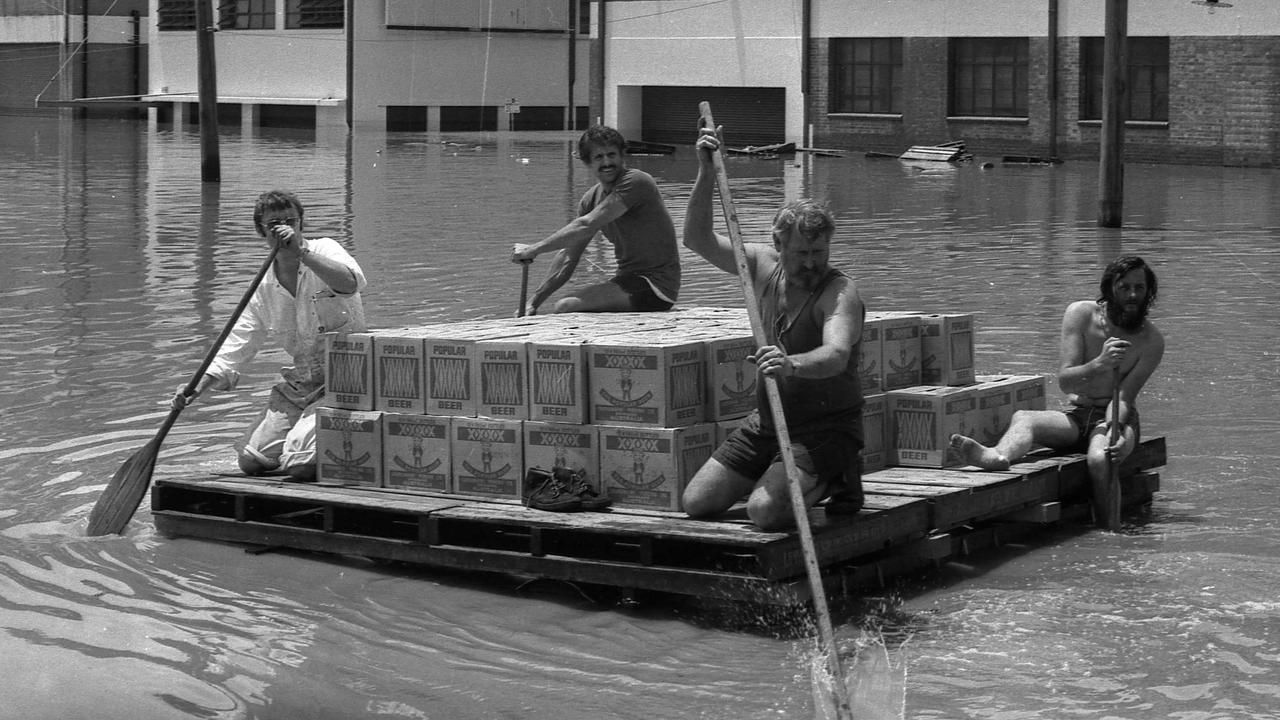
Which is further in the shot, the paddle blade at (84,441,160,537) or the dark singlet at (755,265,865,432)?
the paddle blade at (84,441,160,537)

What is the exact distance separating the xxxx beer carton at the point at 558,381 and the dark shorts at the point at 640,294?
233cm

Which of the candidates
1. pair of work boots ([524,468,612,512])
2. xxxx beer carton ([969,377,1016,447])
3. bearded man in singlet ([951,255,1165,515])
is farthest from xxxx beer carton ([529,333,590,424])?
bearded man in singlet ([951,255,1165,515])

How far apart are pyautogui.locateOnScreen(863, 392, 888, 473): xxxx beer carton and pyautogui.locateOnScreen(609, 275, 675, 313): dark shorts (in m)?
2.07

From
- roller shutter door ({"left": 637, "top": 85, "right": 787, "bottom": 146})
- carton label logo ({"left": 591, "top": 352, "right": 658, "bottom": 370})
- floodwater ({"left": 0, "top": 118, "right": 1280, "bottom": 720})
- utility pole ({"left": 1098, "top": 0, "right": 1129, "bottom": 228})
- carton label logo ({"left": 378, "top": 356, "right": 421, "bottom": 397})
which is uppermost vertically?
roller shutter door ({"left": 637, "top": 85, "right": 787, "bottom": 146})

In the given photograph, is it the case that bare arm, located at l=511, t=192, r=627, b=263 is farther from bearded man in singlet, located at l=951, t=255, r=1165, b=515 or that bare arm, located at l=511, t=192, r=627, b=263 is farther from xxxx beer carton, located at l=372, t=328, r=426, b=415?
bearded man in singlet, located at l=951, t=255, r=1165, b=515

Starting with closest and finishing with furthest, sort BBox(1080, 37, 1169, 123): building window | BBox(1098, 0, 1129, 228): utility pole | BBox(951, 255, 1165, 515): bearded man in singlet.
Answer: BBox(951, 255, 1165, 515): bearded man in singlet, BBox(1098, 0, 1129, 228): utility pole, BBox(1080, 37, 1169, 123): building window

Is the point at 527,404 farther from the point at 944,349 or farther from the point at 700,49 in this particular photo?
the point at 700,49

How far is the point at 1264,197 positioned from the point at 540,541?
23.6 meters

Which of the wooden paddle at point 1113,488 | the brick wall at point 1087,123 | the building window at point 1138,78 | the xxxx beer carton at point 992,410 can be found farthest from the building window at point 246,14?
the wooden paddle at point 1113,488

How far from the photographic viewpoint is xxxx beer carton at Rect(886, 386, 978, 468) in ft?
27.1

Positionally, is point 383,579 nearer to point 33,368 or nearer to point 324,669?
point 324,669

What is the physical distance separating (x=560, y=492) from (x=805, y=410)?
1.09 meters

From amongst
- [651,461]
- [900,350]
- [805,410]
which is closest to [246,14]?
[900,350]

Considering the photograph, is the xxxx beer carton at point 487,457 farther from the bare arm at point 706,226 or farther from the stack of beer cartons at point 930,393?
the stack of beer cartons at point 930,393
